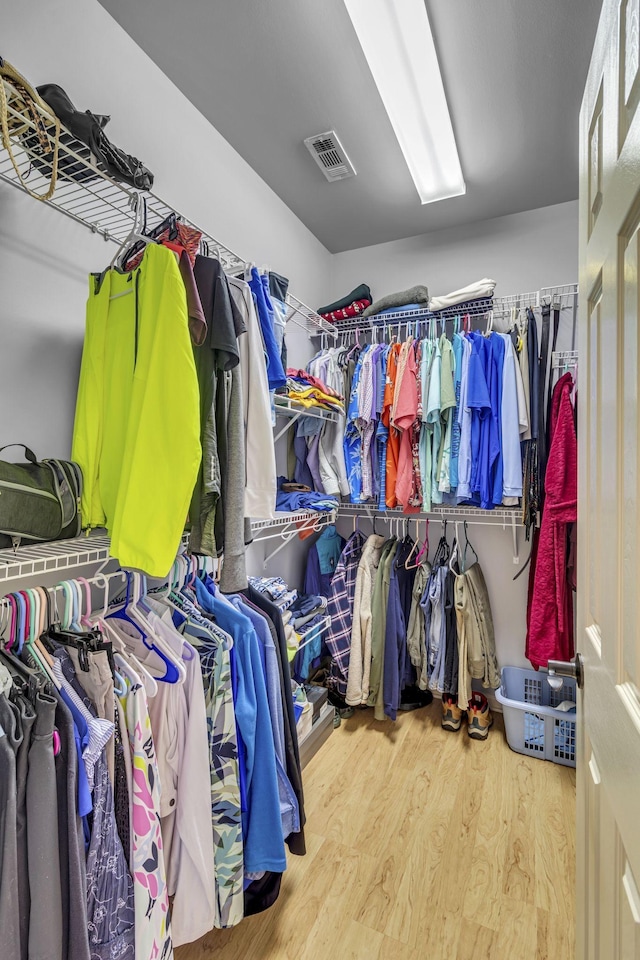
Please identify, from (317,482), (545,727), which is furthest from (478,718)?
(317,482)

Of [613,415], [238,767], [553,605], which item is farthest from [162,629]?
[553,605]

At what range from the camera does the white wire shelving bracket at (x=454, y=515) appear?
2352 mm

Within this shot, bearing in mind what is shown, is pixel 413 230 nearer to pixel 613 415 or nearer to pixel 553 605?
pixel 553 605

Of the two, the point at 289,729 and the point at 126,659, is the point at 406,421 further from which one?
the point at 126,659

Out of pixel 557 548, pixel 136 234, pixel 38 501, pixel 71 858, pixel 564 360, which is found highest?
pixel 136 234

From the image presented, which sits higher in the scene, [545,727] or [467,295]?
[467,295]

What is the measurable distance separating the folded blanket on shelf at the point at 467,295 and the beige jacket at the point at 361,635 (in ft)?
4.50

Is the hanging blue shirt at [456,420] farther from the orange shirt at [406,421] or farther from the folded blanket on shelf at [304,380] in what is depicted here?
the folded blanket on shelf at [304,380]

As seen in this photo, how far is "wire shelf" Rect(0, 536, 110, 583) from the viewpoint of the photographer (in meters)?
0.91

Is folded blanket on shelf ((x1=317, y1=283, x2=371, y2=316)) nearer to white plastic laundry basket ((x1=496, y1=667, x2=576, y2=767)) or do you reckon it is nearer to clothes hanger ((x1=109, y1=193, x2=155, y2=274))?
clothes hanger ((x1=109, y1=193, x2=155, y2=274))

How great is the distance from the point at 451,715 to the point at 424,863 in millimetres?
860

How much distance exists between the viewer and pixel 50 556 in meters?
0.97

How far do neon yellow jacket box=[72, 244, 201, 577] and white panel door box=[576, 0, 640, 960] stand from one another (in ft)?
2.63

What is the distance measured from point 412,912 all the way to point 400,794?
488 mm
